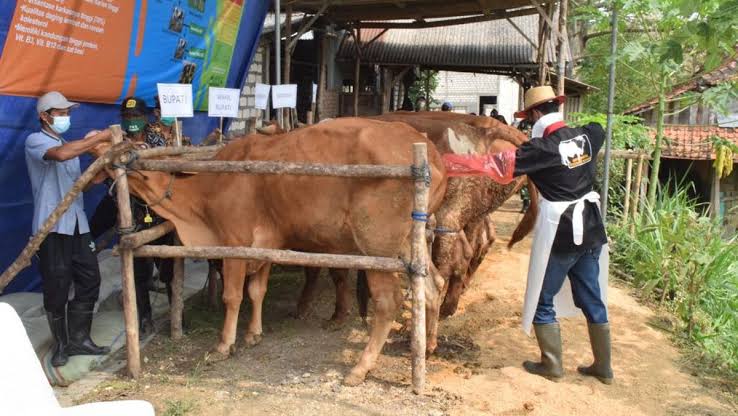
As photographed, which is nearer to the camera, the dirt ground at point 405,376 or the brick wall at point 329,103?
Answer: the dirt ground at point 405,376

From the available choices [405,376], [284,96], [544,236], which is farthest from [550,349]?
[284,96]

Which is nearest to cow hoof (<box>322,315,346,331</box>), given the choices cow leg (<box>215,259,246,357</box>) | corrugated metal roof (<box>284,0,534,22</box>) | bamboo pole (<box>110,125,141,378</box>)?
cow leg (<box>215,259,246,357</box>)

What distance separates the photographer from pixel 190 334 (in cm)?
515

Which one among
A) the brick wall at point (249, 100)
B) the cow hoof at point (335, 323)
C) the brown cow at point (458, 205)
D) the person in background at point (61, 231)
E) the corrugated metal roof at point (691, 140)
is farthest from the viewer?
the corrugated metal roof at point (691, 140)

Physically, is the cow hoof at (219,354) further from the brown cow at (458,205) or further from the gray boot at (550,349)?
the gray boot at (550,349)

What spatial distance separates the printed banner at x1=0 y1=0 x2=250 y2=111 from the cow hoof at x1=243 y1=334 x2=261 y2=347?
254cm

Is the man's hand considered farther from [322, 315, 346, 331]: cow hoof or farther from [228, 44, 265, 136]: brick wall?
[228, 44, 265, 136]: brick wall

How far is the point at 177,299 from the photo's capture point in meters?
4.95

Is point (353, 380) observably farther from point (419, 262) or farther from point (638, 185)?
point (638, 185)

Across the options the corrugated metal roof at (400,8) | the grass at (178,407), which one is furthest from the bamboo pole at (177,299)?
the corrugated metal roof at (400,8)

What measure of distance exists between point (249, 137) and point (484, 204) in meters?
2.27

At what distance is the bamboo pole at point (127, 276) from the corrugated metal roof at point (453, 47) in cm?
1092

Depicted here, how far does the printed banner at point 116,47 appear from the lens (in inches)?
185

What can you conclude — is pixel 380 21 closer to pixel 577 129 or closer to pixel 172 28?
pixel 172 28
